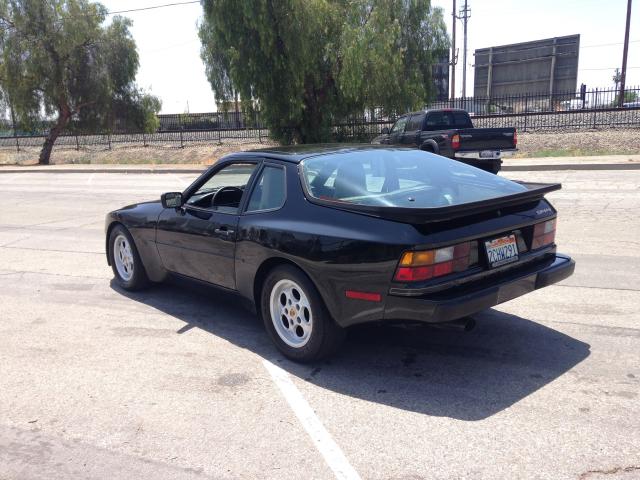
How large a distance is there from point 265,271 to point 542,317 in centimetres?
236

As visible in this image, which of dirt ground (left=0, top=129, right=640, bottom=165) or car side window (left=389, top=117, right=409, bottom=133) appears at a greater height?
car side window (left=389, top=117, right=409, bottom=133)

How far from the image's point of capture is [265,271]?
14.8ft

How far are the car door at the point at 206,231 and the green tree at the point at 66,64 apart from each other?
103 feet

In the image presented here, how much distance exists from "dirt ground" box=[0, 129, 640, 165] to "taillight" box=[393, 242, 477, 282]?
20.4 meters

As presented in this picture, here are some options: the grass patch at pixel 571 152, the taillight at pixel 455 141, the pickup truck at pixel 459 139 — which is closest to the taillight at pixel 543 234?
the pickup truck at pixel 459 139

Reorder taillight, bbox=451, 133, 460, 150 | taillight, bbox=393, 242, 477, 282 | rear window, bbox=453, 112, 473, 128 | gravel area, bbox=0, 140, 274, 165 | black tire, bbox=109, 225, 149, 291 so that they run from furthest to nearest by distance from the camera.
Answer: gravel area, bbox=0, 140, 274, 165
rear window, bbox=453, 112, 473, 128
taillight, bbox=451, 133, 460, 150
black tire, bbox=109, 225, 149, 291
taillight, bbox=393, 242, 477, 282

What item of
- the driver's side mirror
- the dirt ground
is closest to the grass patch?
the dirt ground

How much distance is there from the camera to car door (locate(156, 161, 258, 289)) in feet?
15.8

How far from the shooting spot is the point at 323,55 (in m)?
25.0

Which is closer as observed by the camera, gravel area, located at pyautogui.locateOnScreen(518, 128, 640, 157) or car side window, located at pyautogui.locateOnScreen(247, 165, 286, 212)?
car side window, located at pyautogui.locateOnScreen(247, 165, 286, 212)

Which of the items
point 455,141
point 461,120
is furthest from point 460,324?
point 461,120

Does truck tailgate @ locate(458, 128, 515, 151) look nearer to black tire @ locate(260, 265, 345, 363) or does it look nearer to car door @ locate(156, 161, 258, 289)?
car door @ locate(156, 161, 258, 289)

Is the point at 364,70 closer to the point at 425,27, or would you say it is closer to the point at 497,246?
the point at 425,27

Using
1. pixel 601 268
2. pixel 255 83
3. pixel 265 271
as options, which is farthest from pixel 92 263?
pixel 255 83
